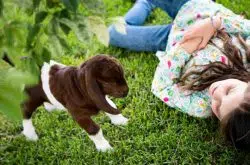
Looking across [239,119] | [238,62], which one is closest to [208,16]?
[238,62]

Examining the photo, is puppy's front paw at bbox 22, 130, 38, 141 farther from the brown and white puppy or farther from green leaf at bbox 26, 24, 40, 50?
green leaf at bbox 26, 24, 40, 50

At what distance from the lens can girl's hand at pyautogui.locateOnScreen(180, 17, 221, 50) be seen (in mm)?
2186

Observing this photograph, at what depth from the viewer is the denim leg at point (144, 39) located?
2.49 metres

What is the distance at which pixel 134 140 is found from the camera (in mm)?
1964

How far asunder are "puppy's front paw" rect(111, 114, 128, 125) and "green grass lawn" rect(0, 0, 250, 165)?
0.06ft

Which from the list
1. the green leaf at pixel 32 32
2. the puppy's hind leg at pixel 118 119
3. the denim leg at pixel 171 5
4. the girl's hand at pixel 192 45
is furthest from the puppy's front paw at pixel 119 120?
the green leaf at pixel 32 32

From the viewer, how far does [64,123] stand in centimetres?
207

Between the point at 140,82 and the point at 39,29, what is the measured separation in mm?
1387

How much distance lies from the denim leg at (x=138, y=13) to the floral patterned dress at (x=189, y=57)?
0.36 meters

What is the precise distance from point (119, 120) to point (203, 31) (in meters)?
0.58

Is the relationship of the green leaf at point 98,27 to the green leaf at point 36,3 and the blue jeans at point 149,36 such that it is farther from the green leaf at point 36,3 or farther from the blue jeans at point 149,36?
the blue jeans at point 149,36

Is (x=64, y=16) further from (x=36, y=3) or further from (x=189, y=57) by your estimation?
(x=189, y=57)

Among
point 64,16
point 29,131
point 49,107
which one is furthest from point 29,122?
point 64,16

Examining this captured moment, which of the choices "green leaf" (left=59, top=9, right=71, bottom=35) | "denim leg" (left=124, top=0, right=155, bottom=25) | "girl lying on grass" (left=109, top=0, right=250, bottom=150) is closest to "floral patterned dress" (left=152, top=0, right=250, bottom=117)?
"girl lying on grass" (left=109, top=0, right=250, bottom=150)
